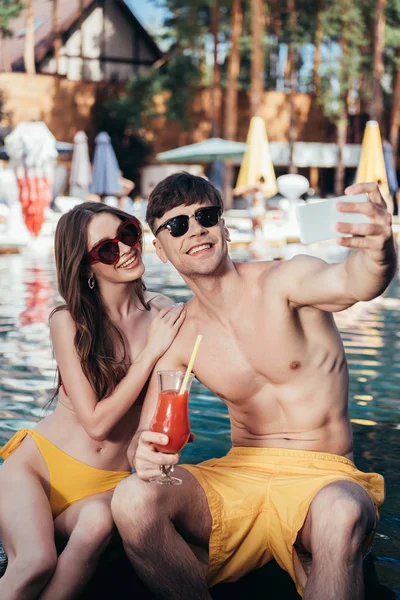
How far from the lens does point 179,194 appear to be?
3.01 meters

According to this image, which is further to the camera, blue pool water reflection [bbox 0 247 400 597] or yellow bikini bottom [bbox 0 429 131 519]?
blue pool water reflection [bbox 0 247 400 597]

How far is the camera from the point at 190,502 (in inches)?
109

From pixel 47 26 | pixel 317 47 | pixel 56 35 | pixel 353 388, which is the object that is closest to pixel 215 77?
pixel 317 47

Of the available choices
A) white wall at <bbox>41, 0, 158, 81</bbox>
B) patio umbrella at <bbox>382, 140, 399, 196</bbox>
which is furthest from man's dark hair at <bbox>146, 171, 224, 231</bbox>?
white wall at <bbox>41, 0, 158, 81</bbox>

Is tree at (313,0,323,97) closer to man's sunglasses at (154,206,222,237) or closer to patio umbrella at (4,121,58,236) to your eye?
patio umbrella at (4,121,58,236)

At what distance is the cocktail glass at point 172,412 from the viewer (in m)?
2.49

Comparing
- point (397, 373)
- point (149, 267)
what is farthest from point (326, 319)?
point (149, 267)

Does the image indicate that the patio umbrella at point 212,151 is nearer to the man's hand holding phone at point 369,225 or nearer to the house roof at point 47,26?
the house roof at point 47,26

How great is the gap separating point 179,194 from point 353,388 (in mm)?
3383

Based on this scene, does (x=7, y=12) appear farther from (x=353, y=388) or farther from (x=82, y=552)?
(x=82, y=552)

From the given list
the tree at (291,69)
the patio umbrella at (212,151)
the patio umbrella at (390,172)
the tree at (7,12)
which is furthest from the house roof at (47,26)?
the patio umbrella at (390,172)

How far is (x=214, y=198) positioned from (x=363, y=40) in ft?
106

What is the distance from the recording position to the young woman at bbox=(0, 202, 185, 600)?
9.18 ft

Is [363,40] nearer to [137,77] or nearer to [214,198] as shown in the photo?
[137,77]
